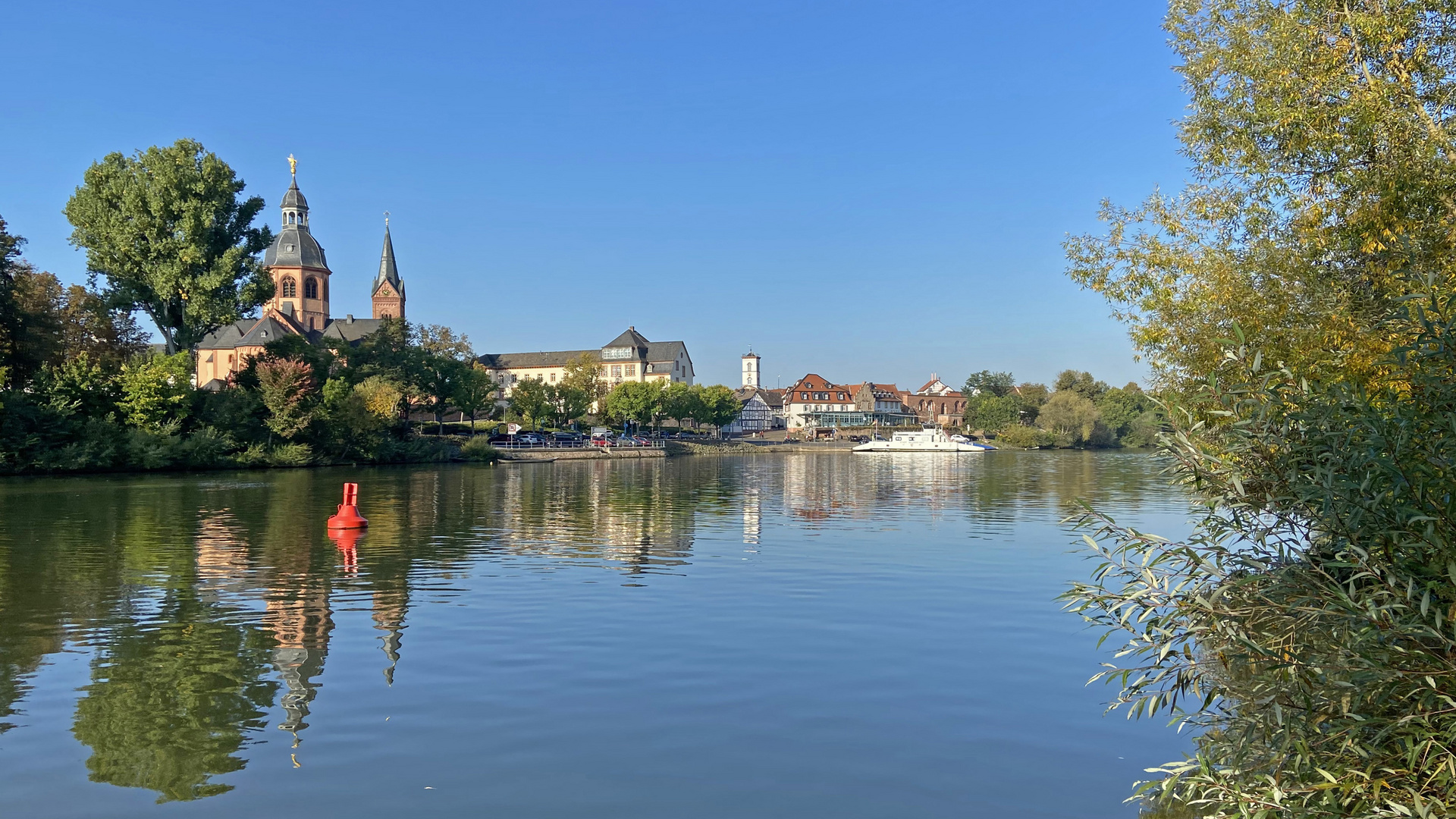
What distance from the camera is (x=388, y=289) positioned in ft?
479

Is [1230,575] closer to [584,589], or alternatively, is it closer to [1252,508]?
[1252,508]

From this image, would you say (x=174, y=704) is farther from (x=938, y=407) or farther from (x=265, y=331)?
(x=938, y=407)

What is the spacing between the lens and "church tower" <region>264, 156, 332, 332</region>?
124125 mm

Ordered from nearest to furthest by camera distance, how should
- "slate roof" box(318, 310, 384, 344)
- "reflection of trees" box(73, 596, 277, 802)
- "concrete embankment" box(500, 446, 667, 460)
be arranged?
"reflection of trees" box(73, 596, 277, 802) → "concrete embankment" box(500, 446, 667, 460) → "slate roof" box(318, 310, 384, 344)

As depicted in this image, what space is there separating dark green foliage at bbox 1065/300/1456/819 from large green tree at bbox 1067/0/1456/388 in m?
2.80

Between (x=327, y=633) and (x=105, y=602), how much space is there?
4.65m

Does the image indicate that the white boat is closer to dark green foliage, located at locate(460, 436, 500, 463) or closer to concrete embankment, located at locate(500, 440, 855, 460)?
concrete embankment, located at locate(500, 440, 855, 460)

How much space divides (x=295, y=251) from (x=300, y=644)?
124 metres

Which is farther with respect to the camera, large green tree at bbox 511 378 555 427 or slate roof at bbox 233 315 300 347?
large green tree at bbox 511 378 555 427

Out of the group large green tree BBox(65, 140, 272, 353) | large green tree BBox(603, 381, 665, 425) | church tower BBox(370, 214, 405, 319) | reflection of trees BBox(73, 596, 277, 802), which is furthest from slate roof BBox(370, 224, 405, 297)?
reflection of trees BBox(73, 596, 277, 802)

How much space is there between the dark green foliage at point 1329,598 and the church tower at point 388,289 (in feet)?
486

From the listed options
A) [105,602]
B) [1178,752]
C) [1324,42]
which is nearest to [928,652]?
[1178,752]

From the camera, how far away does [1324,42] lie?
12164 mm

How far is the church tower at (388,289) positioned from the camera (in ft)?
480
